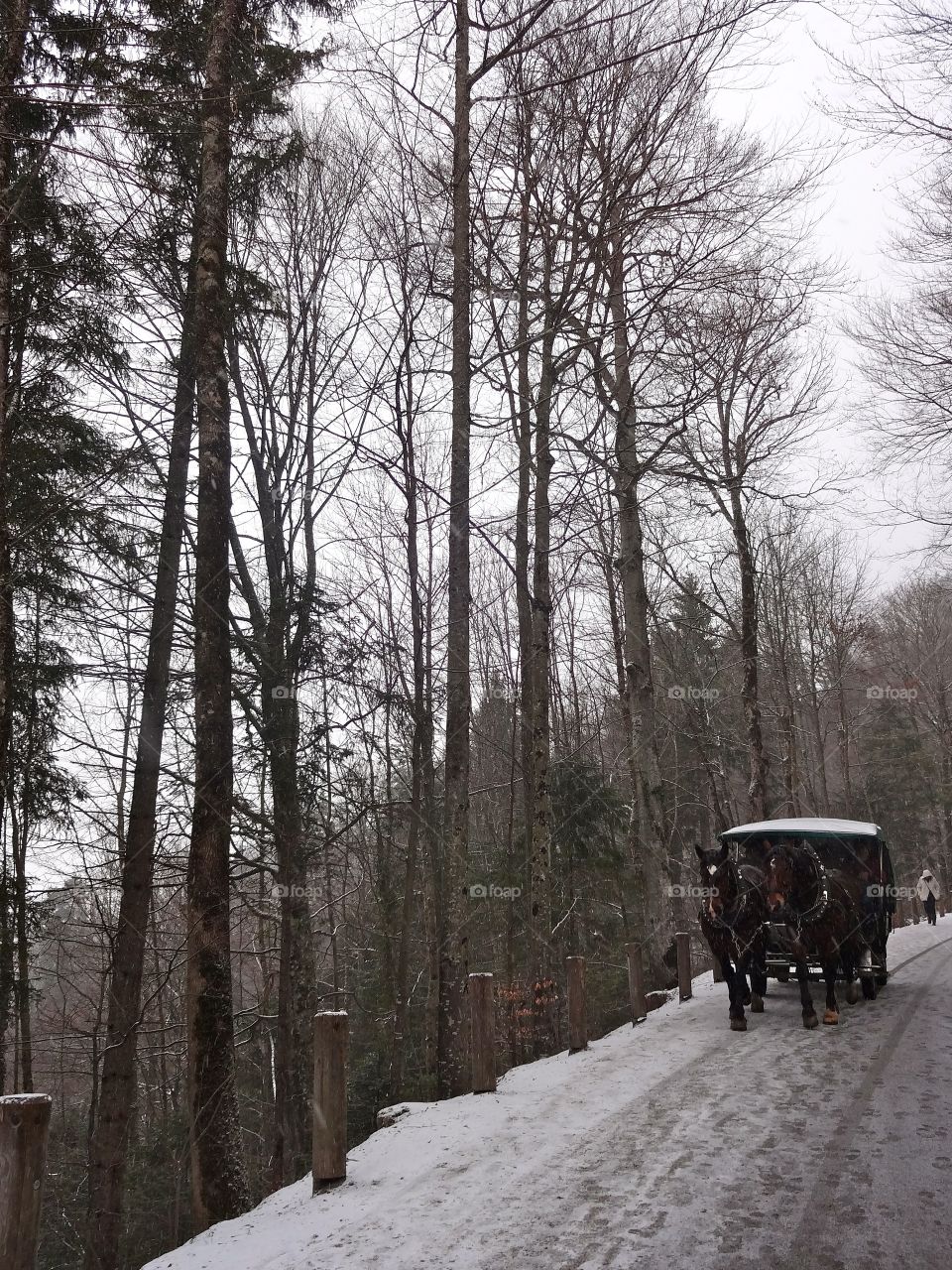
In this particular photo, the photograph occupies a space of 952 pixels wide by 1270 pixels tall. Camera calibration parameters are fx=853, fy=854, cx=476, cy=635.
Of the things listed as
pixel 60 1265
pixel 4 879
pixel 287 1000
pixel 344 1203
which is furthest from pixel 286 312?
pixel 60 1265

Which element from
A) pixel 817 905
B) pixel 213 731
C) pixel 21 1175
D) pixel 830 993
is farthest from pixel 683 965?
pixel 21 1175

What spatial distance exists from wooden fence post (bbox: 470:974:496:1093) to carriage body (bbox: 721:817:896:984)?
423 centimetres

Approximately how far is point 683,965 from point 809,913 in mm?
2759

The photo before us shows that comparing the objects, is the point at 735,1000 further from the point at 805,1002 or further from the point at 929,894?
the point at 929,894

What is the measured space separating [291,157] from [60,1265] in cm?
1902

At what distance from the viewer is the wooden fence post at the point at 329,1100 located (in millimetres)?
5109

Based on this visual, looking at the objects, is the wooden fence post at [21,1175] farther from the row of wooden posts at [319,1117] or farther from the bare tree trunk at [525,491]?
the bare tree trunk at [525,491]

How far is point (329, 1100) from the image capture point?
16.8 ft

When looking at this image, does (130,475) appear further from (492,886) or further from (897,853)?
(897,853)

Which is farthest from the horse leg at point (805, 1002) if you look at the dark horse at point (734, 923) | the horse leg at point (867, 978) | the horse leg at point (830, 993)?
the horse leg at point (867, 978)

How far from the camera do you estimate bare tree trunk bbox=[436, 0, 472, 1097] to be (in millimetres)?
8586

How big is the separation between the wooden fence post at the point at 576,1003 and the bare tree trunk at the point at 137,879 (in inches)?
190

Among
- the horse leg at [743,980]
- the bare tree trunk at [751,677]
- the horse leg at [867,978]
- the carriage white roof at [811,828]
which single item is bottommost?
the horse leg at [867,978]

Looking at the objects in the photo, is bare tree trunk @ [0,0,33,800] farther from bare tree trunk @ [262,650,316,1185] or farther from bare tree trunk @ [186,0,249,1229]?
bare tree trunk @ [262,650,316,1185]
